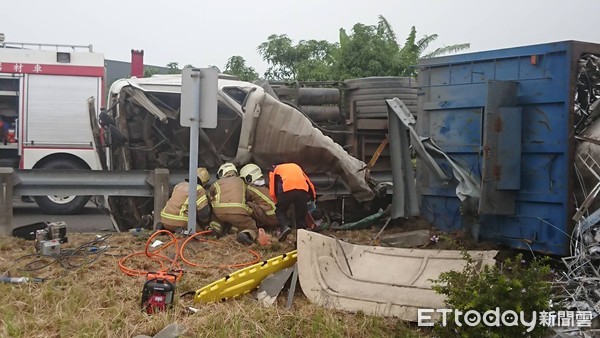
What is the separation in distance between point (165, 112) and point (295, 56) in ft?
38.4

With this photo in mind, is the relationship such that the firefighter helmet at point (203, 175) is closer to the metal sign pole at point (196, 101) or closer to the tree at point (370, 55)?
the metal sign pole at point (196, 101)

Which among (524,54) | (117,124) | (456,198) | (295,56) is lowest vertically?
(456,198)

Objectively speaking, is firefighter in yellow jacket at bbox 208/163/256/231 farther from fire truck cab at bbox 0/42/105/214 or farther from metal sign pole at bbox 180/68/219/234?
fire truck cab at bbox 0/42/105/214

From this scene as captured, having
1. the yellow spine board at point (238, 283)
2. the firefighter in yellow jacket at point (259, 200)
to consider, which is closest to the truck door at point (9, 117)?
the firefighter in yellow jacket at point (259, 200)

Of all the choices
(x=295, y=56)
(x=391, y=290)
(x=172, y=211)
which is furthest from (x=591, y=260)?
(x=295, y=56)

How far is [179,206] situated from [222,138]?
54.7 inches

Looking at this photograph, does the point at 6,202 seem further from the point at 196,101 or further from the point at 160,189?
the point at 196,101

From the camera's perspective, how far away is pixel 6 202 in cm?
694

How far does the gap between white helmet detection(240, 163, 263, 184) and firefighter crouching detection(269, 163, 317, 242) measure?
0.29 metres

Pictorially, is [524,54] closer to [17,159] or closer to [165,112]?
[165,112]

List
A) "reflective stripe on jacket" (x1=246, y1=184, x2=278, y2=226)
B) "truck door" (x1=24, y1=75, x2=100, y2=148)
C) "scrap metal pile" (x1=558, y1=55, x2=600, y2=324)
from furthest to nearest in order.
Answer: "truck door" (x1=24, y1=75, x2=100, y2=148)
"reflective stripe on jacket" (x1=246, y1=184, x2=278, y2=226)
"scrap metal pile" (x1=558, y1=55, x2=600, y2=324)

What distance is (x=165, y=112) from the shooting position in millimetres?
7859

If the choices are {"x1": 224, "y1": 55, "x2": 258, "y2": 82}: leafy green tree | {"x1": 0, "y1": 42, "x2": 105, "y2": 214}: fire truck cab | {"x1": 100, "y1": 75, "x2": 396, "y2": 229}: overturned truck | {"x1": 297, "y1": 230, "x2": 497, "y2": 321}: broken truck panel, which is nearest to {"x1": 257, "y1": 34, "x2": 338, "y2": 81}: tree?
{"x1": 224, "y1": 55, "x2": 258, "y2": 82}: leafy green tree

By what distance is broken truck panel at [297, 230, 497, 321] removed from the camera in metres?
4.46
